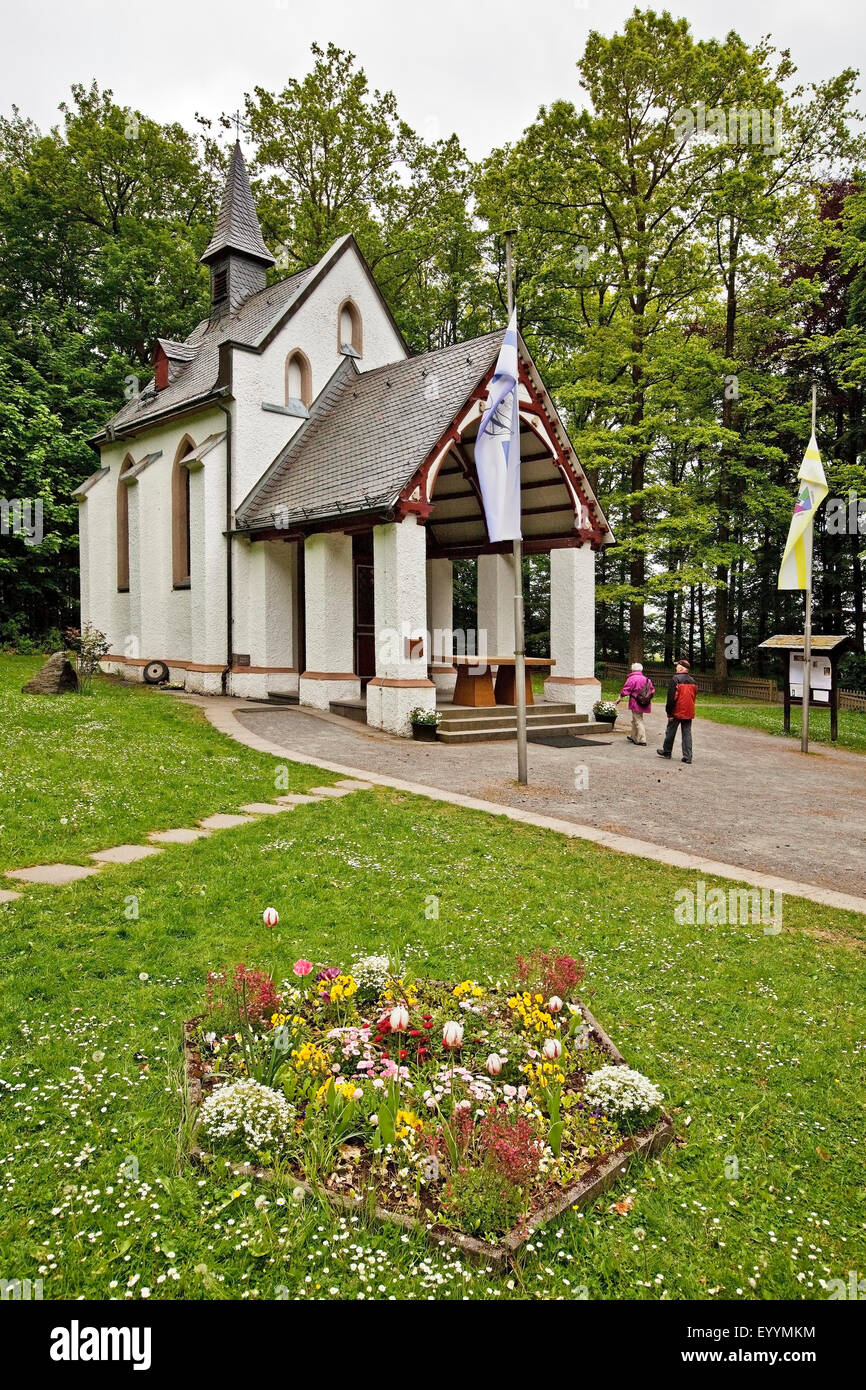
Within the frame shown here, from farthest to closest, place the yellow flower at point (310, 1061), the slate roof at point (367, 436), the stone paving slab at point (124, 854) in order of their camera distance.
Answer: the slate roof at point (367, 436)
the stone paving slab at point (124, 854)
the yellow flower at point (310, 1061)

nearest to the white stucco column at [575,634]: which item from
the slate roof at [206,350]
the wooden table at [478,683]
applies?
the wooden table at [478,683]

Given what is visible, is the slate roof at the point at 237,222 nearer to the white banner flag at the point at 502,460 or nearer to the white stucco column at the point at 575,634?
the white stucco column at the point at 575,634

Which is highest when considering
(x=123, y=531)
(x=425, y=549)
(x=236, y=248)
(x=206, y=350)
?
(x=236, y=248)

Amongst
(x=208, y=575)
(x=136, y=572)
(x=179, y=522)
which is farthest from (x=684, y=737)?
(x=136, y=572)

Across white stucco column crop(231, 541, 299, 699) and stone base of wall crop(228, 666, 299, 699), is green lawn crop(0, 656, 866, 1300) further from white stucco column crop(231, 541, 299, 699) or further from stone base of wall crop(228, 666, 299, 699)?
white stucco column crop(231, 541, 299, 699)

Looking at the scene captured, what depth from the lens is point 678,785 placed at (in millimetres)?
10773

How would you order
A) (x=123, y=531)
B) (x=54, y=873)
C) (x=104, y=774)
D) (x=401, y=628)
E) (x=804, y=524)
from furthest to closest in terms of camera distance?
1. (x=123, y=531)
2. (x=804, y=524)
3. (x=401, y=628)
4. (x=104, y=774)
5. (x=54, y=873)

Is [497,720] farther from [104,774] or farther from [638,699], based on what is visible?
[104,774]

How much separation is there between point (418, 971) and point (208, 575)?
1460cm

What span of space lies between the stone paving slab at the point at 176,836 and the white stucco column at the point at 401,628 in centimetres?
670

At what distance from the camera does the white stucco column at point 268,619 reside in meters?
17.8

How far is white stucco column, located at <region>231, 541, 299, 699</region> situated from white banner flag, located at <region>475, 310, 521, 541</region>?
8028 millimetres

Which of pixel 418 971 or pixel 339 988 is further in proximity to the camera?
pixel 418 971

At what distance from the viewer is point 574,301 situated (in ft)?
94.5
